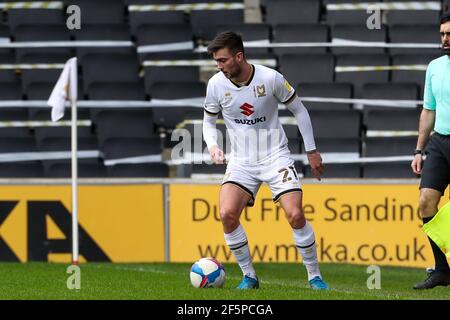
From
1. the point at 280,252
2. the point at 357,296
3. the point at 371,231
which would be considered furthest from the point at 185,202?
the point at 357,296

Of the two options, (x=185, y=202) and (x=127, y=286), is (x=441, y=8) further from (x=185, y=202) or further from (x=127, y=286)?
(x=127, y=286)

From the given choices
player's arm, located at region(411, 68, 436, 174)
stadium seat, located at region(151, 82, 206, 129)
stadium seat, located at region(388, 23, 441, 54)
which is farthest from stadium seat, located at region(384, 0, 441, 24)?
player's arm, located at region(411, 68, 436, 174)

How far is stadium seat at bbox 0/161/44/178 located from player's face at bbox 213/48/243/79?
23.5ft

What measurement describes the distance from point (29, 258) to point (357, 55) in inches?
223

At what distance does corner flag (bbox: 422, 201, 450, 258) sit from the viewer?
9805 mm

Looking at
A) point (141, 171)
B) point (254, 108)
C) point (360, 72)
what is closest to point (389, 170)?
point (360, 72)

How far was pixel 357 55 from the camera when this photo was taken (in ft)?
58.5

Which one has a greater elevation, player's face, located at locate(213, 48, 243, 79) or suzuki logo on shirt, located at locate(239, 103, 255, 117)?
player's face, located at locate(213, 48, 243, 79)

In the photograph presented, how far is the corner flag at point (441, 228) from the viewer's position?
9.80m

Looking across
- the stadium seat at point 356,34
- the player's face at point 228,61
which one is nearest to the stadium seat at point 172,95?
the stadium seat at point 356,34

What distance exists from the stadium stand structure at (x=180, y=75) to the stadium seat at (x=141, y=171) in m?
0.01

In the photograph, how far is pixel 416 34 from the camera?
59.5ft

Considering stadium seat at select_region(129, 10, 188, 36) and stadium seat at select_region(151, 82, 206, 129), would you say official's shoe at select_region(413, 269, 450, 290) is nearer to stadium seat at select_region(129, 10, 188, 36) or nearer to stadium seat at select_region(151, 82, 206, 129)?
stadium seat at select_region(151, 82, 206, 129)

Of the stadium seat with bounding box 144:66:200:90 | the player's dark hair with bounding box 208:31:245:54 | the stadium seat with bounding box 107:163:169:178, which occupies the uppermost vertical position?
the player's dark hair with bounding box 208:31:245:54
